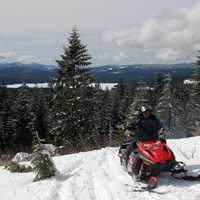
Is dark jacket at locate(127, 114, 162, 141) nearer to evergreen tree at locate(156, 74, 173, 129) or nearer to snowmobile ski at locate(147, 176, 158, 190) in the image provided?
snowmobile ski at locate(147, 176, 158, 190)

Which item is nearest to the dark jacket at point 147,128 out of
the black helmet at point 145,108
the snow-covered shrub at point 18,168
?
the black helmet at point 145,108

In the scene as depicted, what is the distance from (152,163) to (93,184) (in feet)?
4.55

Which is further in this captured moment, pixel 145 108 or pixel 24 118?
pixel 24 118

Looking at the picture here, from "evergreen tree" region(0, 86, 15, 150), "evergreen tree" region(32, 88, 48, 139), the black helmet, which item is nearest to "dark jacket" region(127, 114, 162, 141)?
the black helmet

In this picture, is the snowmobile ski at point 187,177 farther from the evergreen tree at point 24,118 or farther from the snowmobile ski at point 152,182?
the evergreen tree at point 24,118

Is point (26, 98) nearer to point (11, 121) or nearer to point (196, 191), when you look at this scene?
point (11, 121)

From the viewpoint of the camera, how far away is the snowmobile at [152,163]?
7.38 meters

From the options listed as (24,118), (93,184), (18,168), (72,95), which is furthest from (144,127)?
(24,118)

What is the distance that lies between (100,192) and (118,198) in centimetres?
56

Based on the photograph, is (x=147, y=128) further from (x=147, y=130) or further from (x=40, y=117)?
(x=40, y=117)

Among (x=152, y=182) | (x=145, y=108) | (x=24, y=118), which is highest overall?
(x=145, y=108)

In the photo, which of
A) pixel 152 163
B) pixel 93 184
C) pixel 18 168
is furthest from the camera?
pixel 18 168


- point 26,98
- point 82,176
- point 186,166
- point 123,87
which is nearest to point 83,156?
point 82,176

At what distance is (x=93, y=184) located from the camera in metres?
7.73
